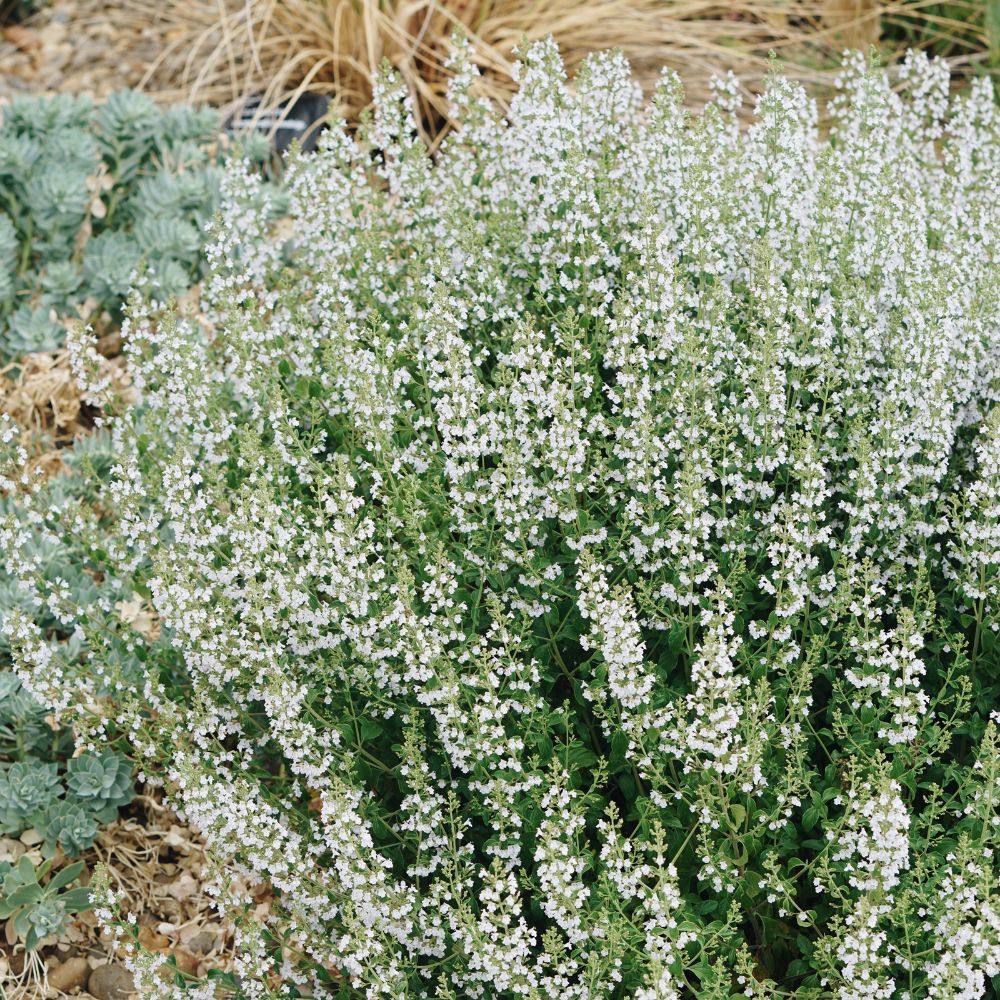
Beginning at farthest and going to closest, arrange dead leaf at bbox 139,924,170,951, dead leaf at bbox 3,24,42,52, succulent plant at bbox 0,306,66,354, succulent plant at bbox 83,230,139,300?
dead leaf at bbox 3,24,42,52
succulent plant at bbox 83,230,139,300
succulent plant at bbox 0,306,66,354
dead leaf at bbox 139,924,170,951

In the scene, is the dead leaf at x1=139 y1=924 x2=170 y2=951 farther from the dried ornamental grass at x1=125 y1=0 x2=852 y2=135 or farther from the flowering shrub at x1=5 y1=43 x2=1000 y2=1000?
the dried ornamental grass at x1=125 y1=0 x2=852 y2=135

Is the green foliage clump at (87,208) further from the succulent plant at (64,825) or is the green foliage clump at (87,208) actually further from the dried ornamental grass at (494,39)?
the succulent plant at (64,825)

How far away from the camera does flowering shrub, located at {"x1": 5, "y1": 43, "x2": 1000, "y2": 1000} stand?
2727 mm

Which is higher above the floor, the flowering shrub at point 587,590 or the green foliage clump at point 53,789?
the flowering shrub at point 587,590

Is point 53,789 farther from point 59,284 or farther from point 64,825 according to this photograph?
point 59,284

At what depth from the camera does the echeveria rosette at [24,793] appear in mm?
3654

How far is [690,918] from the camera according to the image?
2723mm

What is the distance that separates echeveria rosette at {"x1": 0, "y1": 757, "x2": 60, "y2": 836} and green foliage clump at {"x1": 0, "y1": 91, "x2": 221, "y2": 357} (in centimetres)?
194

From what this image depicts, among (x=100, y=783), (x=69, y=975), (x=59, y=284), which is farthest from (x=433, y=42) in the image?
(x=69, y=975)

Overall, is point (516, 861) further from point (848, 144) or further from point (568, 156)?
point (848, 144)

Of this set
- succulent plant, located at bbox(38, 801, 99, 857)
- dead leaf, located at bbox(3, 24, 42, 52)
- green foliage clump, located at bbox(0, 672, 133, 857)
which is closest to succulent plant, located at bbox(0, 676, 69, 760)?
green foliage clump, located at bbox(0, 672, 133, 857)

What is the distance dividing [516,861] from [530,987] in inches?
14.5

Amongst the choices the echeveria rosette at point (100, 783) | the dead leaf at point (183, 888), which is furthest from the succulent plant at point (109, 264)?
the dead leaf at point (183, 888)

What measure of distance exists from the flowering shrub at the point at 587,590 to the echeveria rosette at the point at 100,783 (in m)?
0.20
